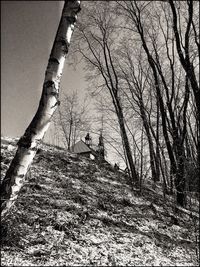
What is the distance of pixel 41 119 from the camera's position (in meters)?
2.84

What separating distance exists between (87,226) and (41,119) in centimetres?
255

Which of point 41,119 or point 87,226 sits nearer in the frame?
point 41,119

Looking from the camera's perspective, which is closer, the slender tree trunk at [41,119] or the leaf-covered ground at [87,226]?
the slender tree trunk at [41,119]

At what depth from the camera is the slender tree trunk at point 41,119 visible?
2.70 metres

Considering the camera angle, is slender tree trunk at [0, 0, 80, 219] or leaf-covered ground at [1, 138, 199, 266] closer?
slender tree trunk at [0, 0, 80, 219]

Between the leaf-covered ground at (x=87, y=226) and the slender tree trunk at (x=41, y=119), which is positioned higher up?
the slender tree trunk at (x=41, y=119)

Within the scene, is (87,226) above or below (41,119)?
below

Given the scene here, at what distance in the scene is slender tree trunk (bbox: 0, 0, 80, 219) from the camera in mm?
2695

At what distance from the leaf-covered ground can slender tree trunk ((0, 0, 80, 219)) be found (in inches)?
27.8

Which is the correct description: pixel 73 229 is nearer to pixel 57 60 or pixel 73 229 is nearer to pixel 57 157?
pixel 57 60

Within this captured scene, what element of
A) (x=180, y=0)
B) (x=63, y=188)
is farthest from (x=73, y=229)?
(x=180, y=0)

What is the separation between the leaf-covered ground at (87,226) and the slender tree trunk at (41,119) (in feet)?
2.31

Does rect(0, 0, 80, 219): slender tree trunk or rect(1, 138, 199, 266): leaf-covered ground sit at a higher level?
rect(0, 0, 80, 219): slender tree trunk

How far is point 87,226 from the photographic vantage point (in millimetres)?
4379
